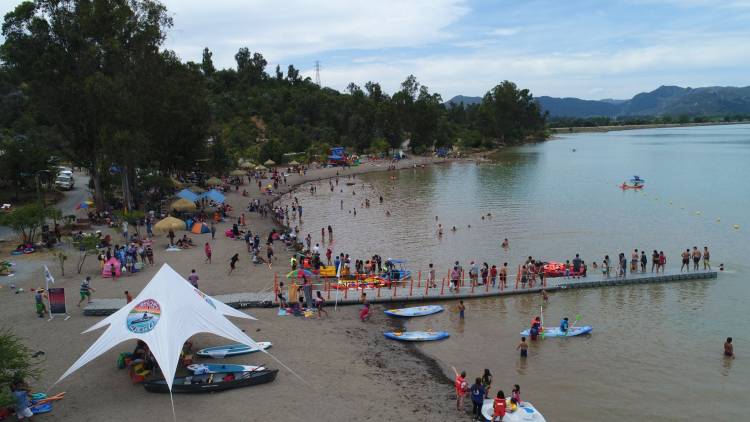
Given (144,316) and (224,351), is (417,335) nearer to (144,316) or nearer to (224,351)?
(224,351)

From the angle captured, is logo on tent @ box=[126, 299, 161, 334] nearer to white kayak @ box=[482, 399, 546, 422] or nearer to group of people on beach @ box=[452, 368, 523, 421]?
group of people on beach @ box=[452, 368, 523, 421]

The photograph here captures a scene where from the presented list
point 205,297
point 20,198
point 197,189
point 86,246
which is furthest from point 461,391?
point 197,189

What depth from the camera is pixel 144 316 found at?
14.8 m

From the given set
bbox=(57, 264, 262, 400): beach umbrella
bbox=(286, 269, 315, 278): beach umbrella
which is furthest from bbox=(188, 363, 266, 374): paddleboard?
bbox=(286, 269, 315, 278): beach umbrella

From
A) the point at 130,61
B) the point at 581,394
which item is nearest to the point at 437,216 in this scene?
the point at 130,61

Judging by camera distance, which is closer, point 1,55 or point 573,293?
point 573,293

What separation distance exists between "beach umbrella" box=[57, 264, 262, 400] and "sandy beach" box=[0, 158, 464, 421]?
0.98 m

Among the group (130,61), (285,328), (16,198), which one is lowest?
(285,328)

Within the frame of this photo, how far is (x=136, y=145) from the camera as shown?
34938mm

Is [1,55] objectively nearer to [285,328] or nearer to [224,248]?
[224,248]

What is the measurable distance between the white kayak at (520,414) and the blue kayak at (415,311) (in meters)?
7.36

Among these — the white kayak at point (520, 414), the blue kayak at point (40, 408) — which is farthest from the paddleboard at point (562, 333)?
the blue kayak at point (40, 408)

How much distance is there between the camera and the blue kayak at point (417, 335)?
19078mm

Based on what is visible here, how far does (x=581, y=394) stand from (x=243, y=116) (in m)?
102
